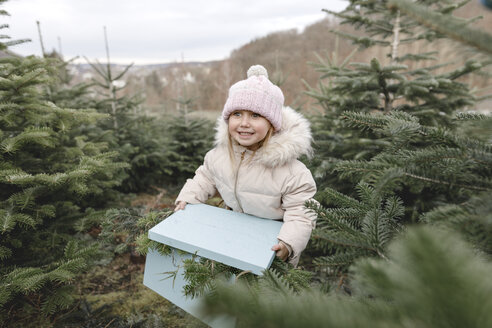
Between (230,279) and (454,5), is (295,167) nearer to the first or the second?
(230,279)

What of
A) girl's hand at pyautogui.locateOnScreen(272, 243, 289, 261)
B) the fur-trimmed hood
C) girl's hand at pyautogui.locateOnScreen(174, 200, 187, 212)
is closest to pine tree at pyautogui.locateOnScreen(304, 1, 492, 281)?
girl's hand at pyautogui.locateOnScreen(272, 243, 289, 261)

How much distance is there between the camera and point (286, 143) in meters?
1.99

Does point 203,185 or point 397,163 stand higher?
point 397,163

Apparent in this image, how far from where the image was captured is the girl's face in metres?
2.03

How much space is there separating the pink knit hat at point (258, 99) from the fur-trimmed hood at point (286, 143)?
10 cm

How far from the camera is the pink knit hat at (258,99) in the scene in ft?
6.50

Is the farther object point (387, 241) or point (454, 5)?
point (454, 5)

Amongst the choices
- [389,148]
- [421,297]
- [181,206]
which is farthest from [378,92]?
[421,297]

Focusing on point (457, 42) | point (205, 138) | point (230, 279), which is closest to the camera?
point (457, 42)

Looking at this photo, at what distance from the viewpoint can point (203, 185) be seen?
2.32 meters

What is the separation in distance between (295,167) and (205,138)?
4.37m

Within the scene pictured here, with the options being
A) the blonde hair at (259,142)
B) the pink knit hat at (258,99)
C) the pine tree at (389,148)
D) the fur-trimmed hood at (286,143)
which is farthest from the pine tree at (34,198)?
the pine tree at (389,148)

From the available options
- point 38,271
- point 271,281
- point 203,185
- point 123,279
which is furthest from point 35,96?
point 271,281

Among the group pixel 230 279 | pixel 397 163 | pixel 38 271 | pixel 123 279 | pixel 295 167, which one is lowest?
pixel 123 279
